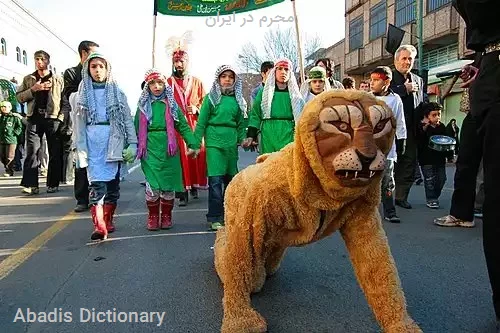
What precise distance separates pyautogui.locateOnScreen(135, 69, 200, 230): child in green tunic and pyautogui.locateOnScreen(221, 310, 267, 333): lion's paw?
9.50 ft

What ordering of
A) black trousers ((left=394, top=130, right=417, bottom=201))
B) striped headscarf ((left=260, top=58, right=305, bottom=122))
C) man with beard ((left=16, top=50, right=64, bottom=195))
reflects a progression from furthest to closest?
man with beard ((left=16, top=50, right=64, bottom=195)) → black trousers ((left=394, top=130, right=417, bottom=201)) → striped headscarf ((left=260, top=58, right=305, bottom=122))

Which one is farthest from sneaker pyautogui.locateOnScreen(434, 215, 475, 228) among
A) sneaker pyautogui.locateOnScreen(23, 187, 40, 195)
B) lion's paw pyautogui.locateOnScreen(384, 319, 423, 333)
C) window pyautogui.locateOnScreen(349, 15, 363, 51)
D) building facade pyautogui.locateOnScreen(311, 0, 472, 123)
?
window pyautogui.locateOnScreen(349, 15, 363, 51)

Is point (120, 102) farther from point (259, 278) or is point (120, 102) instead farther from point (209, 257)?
point (259, 278)

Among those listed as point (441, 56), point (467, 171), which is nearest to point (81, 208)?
point (467, 171)

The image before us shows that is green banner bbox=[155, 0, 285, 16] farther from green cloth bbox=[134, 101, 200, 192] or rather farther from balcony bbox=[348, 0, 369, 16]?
balcony bbox=[348, 0, 369, 16]

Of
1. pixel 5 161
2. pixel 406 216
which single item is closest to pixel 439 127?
pixel 406 216

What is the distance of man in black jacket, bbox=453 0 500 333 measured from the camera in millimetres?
2439

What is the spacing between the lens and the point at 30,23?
40.5 m

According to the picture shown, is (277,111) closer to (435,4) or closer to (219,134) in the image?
(219,134)

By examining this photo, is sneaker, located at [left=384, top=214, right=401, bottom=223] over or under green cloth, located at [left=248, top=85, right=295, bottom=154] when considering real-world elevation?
under

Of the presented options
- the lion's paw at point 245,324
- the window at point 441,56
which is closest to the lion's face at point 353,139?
the lion's paw at point 245,324

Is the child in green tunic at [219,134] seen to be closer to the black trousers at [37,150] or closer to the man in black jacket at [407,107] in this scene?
the man in black jacket at [407,107]

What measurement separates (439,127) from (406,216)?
5.92 feet

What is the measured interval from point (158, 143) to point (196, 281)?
7.17 ft
